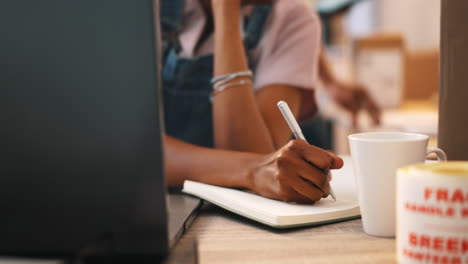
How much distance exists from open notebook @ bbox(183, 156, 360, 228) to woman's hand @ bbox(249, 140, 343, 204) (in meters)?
0.01

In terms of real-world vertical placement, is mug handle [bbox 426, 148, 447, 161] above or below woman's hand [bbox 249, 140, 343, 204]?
above

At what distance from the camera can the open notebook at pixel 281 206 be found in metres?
0.48

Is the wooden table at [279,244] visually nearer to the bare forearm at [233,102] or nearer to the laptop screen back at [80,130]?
the laptop screen back at [80,130]

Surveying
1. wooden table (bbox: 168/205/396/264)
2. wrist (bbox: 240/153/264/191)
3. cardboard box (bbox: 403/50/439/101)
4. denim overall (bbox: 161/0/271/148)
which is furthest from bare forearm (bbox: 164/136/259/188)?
cardboard box (bbox: 403/50/439/101)

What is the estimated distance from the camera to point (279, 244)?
439 mm

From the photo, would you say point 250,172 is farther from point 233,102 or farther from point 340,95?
point 340,95

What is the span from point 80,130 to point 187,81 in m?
0.81

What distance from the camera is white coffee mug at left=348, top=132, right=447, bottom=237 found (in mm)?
424

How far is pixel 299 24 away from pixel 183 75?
0.98 feet

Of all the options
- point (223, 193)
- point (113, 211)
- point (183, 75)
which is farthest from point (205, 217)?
point (183, 75)

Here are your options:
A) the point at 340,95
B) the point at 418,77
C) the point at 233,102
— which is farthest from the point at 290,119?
the point at 418,77

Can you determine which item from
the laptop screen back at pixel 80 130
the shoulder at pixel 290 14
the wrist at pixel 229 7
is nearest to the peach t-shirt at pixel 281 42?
the shoulder at pixel 290 14

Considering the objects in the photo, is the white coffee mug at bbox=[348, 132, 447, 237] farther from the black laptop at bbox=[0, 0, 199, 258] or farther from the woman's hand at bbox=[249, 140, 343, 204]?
the black laptop at bbox=[0, 0, 199, 258]

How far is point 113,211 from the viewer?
0.37m
